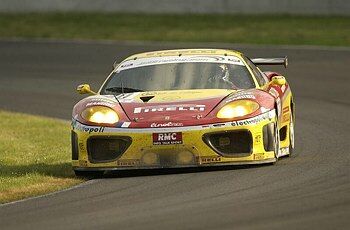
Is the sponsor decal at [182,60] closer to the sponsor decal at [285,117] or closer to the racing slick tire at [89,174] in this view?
the sponsor decal at [285,117]

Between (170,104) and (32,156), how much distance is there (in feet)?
8.41

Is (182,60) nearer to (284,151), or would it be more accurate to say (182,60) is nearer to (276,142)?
(284,151)

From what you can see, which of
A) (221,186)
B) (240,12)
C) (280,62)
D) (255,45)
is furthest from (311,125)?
(240,12)

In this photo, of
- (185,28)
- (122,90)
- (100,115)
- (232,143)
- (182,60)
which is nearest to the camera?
(232,143)

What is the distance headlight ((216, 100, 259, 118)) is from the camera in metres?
11.7

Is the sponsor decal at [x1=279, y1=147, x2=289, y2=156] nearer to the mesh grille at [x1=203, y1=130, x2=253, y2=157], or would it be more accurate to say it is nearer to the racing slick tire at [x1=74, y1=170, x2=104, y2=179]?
the mesh grille at [x1=203, y1=130, x2=253, y2=157]

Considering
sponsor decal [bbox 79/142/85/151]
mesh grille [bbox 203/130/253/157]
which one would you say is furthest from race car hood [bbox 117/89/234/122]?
sponsor decal [bbox 79/142/85/151]

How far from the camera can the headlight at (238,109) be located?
11.7m

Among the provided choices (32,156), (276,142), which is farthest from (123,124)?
(32,156)

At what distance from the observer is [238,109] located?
11789 mm

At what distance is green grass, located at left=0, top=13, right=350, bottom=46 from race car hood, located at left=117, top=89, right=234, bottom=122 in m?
14.4

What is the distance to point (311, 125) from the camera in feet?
53.8

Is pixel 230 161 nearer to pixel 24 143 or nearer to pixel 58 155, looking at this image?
pixel 58 155

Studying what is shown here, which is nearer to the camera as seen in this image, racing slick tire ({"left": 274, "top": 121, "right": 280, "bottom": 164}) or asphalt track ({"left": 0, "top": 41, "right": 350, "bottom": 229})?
asphalt track ({"left": 0, "top": 41, "right": 350, "bottom": 229})
